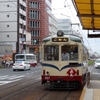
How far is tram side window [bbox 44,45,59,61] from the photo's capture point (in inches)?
647

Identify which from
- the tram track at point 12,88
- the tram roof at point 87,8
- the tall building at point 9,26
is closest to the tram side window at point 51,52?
the tram track at point 12,88

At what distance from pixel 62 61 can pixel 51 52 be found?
33.0 inches

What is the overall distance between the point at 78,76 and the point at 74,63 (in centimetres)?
75

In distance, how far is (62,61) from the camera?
639 inches

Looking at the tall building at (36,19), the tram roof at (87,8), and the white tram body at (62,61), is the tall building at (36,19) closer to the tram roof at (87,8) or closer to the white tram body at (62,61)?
the white tram body at (62,61)

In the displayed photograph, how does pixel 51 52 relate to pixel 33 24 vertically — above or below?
below

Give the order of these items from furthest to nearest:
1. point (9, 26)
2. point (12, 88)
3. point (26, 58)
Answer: point (9, 26), point (26, 58), point (12, 88)

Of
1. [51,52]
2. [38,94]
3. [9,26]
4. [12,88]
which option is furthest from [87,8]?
[9,26]

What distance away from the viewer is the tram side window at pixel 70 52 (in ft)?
53.4

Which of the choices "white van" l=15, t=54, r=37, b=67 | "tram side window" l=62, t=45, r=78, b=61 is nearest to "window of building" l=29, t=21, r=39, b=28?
"white van" l=15, t=54, r=37, b=67

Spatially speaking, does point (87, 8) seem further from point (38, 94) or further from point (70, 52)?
point (38, 94)

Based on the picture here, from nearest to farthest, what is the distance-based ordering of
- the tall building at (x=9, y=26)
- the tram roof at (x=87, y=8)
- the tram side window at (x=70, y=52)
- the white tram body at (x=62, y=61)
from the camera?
the tram roof at (x=87, y=8) < the white tram body at (x=62, y=61) < the tram side window at (x=70, y=52) < the tall building at (x=9, y=26)

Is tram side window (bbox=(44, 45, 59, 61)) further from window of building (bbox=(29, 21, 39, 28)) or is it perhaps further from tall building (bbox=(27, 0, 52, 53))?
window of building (bbox=(29, 21, 39, 28))

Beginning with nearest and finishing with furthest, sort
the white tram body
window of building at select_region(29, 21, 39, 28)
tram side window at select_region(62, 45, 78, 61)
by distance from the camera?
the white tram body → tram side window at select_region(62, 45, 78, 61) → window of building at select_region(29, 21, 39, 28)
